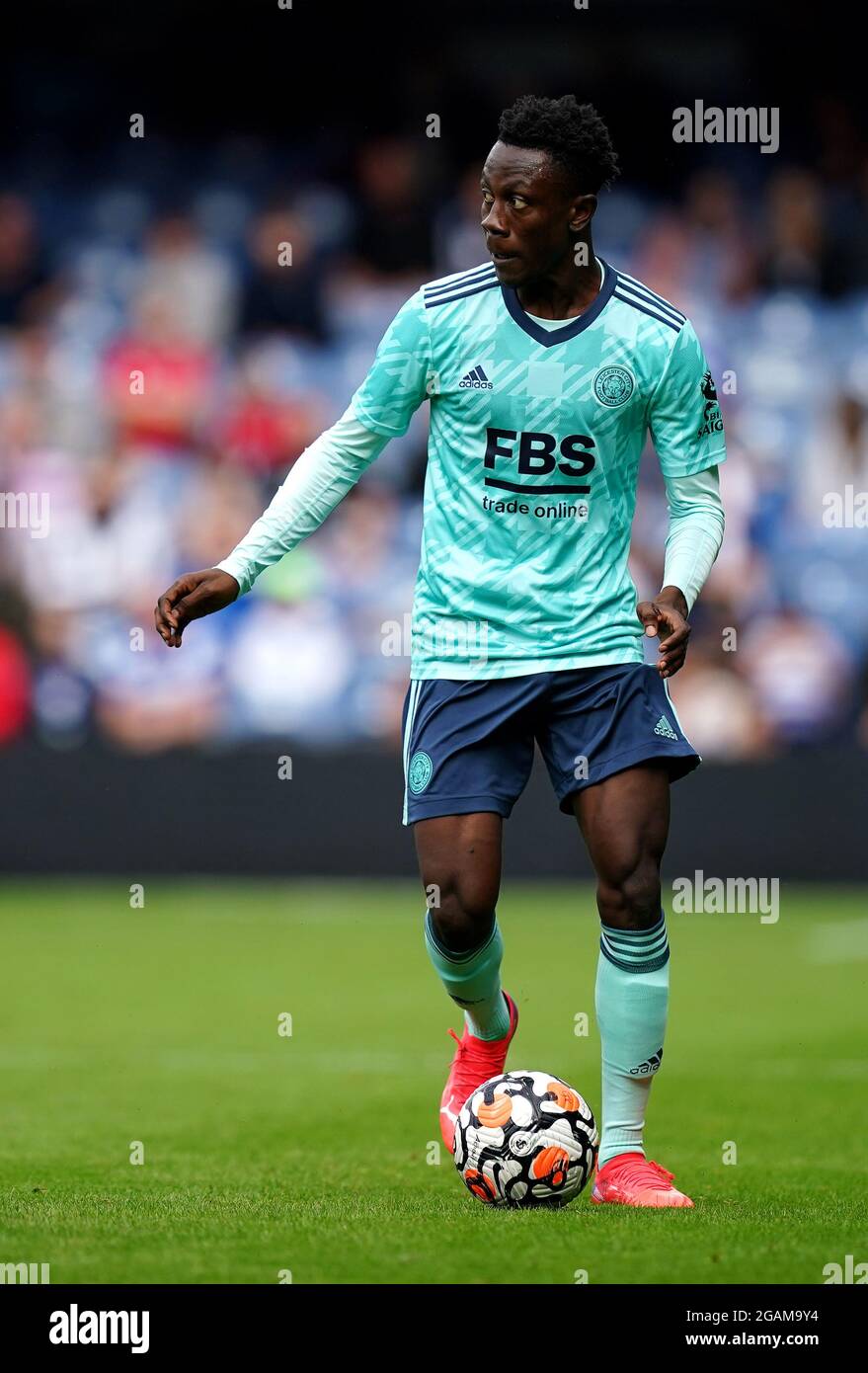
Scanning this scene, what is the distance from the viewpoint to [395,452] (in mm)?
15938

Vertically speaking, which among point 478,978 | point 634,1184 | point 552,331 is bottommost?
point 634,1184

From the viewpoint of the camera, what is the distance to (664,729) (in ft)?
16.5

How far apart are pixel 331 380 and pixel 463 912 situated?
38.1 ft

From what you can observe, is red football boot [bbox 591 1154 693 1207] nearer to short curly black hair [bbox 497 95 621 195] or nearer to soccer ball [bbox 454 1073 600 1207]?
soccer ball [bbox 454 1073 600 1207]

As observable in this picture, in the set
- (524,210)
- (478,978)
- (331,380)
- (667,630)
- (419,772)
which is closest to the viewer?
(667,630)

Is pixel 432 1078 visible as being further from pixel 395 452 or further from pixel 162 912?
pixel 395 452

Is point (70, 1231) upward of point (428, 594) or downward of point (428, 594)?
downward

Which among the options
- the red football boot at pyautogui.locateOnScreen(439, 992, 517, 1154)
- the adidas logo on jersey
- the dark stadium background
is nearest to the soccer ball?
the red football boot at pyautogui.locateOnScreen(439, 992, 517, 1154)

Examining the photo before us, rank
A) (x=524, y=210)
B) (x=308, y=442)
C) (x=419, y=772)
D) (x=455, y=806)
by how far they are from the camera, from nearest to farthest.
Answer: (x=524, y=210) < (x=455, y=806) < (x=419, y=772) < (x=308, y=442)

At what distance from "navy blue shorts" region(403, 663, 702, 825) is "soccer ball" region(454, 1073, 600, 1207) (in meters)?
0.70

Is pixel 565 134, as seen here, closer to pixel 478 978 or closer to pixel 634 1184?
pixel 478 978

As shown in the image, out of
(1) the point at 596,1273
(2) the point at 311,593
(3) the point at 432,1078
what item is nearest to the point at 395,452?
(2) the point at 311,593

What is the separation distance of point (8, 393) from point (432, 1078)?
31.8 feet

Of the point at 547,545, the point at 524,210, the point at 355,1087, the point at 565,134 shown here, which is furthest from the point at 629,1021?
the point at 355,1087
